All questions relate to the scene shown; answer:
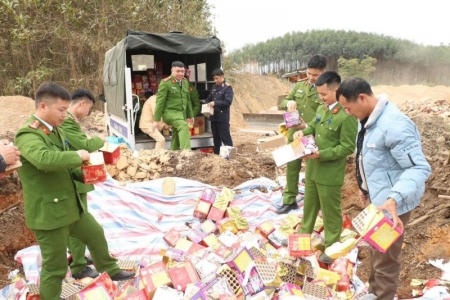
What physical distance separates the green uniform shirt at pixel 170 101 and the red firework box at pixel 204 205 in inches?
94.1

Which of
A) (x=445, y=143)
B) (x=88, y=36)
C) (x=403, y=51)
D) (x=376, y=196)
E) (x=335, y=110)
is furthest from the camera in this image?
(x=403, y=51)

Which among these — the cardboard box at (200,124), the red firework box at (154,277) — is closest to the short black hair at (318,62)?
the red firework box at (154,277)

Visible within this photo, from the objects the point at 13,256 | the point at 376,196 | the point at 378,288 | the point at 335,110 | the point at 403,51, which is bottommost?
the point at 13,256

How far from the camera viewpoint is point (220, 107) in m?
7.56

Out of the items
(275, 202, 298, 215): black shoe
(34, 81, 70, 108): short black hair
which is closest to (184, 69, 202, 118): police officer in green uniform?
(275, 202, 298, 215): black shoe

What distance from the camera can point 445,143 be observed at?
671 cm

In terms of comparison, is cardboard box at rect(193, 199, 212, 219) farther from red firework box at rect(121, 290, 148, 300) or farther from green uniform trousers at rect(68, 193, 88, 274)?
red firework box at rect(121, 290, 148, 300)

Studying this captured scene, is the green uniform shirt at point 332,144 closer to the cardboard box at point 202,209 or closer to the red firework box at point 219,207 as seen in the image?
the red firework box at point 219,207

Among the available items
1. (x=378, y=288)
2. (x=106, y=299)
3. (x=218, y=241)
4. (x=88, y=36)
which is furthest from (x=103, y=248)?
(x=88, y=36)

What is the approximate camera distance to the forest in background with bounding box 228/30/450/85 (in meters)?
26.2

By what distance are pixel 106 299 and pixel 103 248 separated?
58 centimetres

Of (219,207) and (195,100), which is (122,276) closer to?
(219,207)

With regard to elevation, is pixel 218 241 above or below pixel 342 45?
below

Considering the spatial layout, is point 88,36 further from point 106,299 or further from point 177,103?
point 106,299
